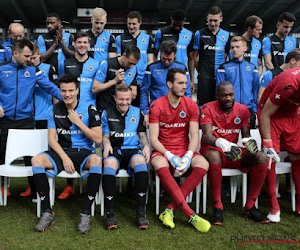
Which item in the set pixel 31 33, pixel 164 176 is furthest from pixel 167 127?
pixel 31 33

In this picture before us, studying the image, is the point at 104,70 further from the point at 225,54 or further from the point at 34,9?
the point at 34,9

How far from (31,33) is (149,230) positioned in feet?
54.3

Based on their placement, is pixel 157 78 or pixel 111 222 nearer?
pixel 111 222

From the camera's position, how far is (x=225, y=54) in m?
5.15

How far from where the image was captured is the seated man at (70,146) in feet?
10.9

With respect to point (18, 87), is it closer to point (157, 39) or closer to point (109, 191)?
point (109, 191)

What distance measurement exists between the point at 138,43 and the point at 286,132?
7.99 feet

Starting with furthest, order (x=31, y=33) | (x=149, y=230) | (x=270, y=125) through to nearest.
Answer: (x=31, y=33) → (x=270, y=125) → (x=149, y=230)

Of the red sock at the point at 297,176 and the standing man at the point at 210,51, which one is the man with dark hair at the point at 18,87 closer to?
the standing man at the point at 210,51

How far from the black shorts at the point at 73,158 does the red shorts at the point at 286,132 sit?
1919mm

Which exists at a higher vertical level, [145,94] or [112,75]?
[112,75]

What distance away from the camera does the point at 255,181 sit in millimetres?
3502

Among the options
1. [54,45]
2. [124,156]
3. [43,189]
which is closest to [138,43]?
[54,45]

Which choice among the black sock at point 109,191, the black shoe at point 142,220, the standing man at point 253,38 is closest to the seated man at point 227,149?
the black shoe at point 142,220
